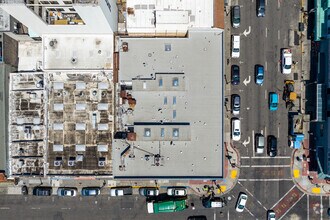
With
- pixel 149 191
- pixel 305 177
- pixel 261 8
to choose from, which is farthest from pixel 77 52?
pixel 305 177

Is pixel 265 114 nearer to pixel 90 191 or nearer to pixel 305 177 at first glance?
pixel 305 177

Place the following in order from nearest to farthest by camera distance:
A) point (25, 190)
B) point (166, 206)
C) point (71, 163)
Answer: point (71, 163)
point (166, 206)
point (25, 190)

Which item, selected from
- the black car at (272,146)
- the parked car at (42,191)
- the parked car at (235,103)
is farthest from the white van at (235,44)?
the parked car at (42,191)

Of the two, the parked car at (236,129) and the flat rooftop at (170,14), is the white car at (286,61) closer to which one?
the parked car at (236,129)

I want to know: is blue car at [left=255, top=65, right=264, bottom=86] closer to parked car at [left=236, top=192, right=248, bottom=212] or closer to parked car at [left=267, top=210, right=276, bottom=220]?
parked car at [left=236, top=192, right=248, bottom=212]

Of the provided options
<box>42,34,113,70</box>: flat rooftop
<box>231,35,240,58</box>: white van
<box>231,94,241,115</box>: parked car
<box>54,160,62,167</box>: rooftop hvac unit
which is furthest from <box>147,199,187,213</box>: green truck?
<box>231,35,240,58</box>: white van
